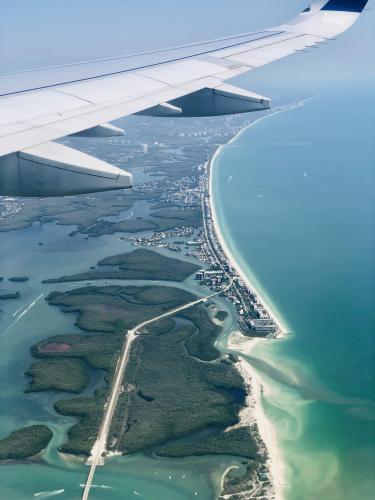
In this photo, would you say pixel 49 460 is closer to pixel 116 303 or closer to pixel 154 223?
pixel 116 303

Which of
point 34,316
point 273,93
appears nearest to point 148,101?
point 34,316

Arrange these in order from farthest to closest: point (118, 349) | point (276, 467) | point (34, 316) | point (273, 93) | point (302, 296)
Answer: point (273, 93), point (302, 296), point (34, 316), point (118, 349), point (276, 467)

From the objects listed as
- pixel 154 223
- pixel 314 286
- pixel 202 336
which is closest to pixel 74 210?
pixel 154 223

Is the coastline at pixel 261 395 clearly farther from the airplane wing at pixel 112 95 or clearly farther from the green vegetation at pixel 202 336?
the airplane wing at pixel 112 95

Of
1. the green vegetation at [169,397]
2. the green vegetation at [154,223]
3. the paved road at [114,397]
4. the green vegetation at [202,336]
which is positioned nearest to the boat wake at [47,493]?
the paved road at [114,397]

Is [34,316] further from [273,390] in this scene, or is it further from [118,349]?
[273,390]

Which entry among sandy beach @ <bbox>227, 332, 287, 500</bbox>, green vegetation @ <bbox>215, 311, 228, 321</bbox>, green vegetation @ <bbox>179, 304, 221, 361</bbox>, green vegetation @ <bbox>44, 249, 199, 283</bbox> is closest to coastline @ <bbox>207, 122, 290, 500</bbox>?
sandy beach @ <bbox>227, 332, 287, 500</bbox>
